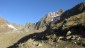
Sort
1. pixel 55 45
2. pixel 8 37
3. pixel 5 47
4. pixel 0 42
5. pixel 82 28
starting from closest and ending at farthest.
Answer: pixel 55 45, pixel 82 28, pixel 5 47, pixel 0 42, pixel 8 37

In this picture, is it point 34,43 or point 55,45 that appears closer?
point 55,45

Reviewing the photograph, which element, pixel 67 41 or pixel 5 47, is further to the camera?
pixel 5 47

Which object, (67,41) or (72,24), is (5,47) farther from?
(67,41)

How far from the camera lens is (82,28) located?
104ft

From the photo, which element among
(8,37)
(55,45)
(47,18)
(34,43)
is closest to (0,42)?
(8,37)

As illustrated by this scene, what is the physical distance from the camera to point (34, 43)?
31.9 meters

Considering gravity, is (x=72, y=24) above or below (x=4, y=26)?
below

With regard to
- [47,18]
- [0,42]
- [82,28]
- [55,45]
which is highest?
[47,18]

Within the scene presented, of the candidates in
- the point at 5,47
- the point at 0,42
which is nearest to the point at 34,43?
the point at 5,47

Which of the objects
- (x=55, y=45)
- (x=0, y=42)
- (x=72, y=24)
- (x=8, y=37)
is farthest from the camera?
(x=8, y=37)

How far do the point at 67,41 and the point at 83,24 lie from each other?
4687mm

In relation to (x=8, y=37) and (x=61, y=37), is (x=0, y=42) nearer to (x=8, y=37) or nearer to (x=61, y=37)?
(x=8, y=37)

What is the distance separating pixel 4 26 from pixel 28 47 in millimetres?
70733

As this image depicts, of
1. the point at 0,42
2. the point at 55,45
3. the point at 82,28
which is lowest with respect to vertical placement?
the point at 55,45
